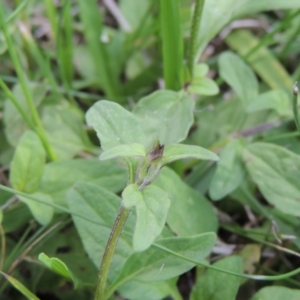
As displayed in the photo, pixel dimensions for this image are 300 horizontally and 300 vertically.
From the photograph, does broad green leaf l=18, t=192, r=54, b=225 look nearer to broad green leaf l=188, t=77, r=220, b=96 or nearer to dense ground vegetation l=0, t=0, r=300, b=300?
dense ground vegetation l=0, t=0, r=300, b=300

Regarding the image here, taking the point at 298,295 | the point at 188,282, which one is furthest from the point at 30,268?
the point at 298,295

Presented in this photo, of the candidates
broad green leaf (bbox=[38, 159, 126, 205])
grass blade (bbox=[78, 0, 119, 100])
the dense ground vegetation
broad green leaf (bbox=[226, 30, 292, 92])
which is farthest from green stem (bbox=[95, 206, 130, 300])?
broad green leaf (bbox=[226, 30, 292, 92])

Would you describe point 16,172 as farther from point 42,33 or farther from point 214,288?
point 42,33


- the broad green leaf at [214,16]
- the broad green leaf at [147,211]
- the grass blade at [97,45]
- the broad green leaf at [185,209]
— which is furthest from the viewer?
the grass blade at [97,45]

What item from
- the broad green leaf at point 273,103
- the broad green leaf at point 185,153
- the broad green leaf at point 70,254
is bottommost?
the broad green leaf at point 70,254

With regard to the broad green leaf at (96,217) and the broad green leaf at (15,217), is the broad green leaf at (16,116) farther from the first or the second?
the broad green leaf at (96,217)

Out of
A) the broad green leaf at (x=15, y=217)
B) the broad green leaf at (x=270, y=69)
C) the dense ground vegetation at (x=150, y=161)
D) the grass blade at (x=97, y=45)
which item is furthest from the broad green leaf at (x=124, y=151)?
the broad green leaf at (x=270, y=69)

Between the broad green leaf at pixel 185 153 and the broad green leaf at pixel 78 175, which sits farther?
the broad green leaf at pixel 78 175
